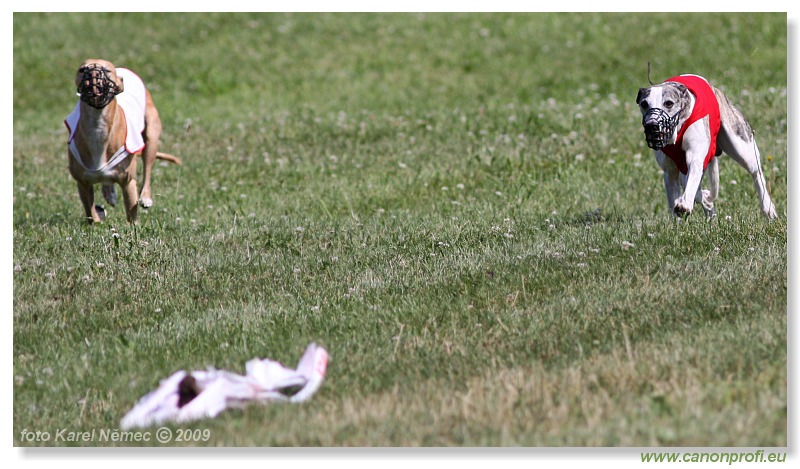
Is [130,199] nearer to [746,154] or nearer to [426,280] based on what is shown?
[426,280]

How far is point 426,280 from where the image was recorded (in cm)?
695

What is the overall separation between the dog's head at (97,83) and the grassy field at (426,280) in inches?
46.0

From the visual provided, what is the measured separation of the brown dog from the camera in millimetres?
8234

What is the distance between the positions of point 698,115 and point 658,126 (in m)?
0.59

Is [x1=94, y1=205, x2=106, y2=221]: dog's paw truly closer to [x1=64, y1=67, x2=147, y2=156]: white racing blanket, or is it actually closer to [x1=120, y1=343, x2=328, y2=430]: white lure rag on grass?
[x1=64, y1=67, x2=147, y2=156]: white racing blanket

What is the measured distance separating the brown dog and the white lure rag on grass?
12.1 feet

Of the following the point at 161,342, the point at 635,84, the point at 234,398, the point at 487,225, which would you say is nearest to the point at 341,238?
the point at 487,225

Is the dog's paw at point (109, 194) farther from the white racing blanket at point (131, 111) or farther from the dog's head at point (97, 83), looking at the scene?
the dog's head at point (97, 83)

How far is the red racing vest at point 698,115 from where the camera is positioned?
24.5ft

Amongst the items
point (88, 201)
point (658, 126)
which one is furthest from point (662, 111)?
point (88, 201)

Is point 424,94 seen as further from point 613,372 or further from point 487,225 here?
point 613,372

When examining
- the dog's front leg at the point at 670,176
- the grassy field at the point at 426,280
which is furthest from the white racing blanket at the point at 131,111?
the dog's front leg at the point at 670,176

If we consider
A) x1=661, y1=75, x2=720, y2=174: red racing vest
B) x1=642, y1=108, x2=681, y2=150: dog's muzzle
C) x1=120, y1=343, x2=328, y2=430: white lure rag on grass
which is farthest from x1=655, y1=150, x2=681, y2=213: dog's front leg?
x1=120, y1=343, x2=328, y2=430: white lure rag on grass

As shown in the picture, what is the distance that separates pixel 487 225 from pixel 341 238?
131cm
